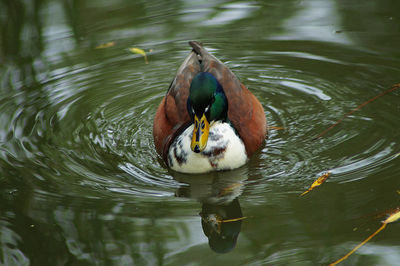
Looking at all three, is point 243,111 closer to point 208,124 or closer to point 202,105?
point 208,124

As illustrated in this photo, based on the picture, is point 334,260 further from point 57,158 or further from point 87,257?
point 57,158

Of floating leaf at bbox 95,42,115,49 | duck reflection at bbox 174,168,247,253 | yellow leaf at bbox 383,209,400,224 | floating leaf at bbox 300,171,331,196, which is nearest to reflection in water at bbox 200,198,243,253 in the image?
duck reflection at bbox 174,168,247,253

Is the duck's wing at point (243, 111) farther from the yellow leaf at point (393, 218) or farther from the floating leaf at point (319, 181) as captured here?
the yellow leaf at point (393, 218)

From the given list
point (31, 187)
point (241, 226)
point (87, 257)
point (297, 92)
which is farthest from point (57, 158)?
point (297, 92)

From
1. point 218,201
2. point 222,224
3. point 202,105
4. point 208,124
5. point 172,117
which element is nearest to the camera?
point 222,224

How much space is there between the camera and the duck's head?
548cm

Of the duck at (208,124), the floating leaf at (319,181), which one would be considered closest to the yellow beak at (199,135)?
the duck at (208,124)

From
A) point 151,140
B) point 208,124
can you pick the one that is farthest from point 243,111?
point 151,140

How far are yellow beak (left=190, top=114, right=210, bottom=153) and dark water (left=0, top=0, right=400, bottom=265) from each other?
33cm

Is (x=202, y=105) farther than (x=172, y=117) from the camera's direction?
No

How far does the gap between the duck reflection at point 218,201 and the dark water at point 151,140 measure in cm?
2

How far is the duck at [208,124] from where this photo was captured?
18.2 ft

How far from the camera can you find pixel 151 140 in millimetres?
6512

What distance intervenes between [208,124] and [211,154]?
29 centimetres
